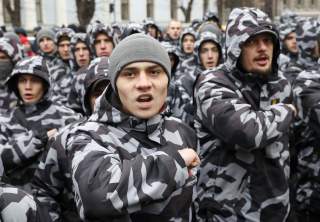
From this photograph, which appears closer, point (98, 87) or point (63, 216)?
point (63, 216)

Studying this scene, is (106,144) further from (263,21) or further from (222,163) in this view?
(263,21)

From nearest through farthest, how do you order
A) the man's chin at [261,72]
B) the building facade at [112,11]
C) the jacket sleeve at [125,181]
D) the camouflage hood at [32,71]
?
the jacket sleeve at [125,181] → the man's chin at [261,72] → the camouflage hood at [32,71] → the building facade at [112,11]

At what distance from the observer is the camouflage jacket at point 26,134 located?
387 cm

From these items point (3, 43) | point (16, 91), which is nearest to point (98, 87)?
point (16, 91)

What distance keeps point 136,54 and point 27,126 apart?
2.06m

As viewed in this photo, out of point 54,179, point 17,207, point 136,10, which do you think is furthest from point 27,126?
point 136,10

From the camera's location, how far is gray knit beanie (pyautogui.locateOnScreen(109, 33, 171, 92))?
2.48 meters

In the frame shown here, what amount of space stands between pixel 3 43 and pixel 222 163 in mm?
3552

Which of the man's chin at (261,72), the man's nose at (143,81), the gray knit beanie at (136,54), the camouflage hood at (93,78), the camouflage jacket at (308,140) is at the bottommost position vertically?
the camouflage jacket at (308,140)

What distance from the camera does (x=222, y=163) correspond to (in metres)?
3.48

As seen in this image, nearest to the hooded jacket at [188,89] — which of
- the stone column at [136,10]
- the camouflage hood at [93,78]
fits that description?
the camouflage hood at [93,78]

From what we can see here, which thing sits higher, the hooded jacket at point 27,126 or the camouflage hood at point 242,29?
the camouflage hood at point 242,29

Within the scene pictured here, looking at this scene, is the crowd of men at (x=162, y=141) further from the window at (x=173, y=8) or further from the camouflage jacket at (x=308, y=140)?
the window at (x=173, y=8)

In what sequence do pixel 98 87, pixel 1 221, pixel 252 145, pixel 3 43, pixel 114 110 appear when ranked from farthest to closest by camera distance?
pixel 3 43
pixel 98 87
pixel 252 145
pixel 114 110
pixel 1 221
